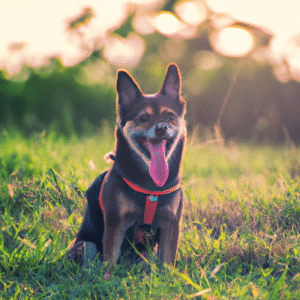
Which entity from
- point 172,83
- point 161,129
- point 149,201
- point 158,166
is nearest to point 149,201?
point 149,201

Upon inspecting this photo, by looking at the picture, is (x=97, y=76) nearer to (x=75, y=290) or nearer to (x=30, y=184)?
(x=30, y=184)

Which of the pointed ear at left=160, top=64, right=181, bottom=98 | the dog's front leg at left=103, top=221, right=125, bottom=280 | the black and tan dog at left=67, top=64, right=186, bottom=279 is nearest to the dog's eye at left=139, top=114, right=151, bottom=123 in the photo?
the black and tan dog at left=67, top=64, right=186, bottom=279

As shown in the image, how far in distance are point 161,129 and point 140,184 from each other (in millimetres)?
415

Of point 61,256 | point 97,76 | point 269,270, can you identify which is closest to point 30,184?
point 61,256

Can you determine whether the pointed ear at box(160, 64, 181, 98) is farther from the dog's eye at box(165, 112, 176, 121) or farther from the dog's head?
the dog's eye at box(165, 112, 176, 121)

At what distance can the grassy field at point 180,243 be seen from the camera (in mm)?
2227

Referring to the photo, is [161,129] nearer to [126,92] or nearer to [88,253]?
[126,92]

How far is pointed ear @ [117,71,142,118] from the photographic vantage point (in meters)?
2.47

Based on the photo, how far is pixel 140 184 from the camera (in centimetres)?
233

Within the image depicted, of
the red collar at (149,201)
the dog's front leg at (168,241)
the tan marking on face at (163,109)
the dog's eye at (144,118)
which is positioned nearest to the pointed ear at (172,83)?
the tan marking on face at (163,109)

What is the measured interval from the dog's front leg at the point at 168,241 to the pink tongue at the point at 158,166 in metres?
0.32

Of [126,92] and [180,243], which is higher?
[126,92]

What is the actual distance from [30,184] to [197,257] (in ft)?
6.56

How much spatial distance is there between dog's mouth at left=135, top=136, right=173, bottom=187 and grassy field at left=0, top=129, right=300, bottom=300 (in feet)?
2.12
